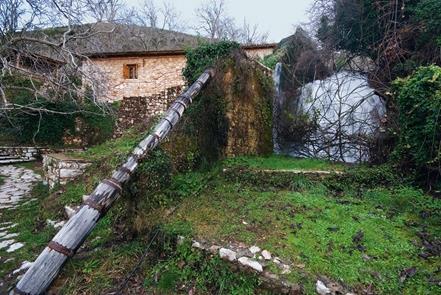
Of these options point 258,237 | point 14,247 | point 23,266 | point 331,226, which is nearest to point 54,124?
point 14,247

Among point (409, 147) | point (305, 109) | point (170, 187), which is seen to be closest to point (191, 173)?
point (170, 187)

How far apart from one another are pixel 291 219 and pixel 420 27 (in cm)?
655

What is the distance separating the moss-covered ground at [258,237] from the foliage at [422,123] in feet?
1.61

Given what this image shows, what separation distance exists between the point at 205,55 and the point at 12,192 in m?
5.29

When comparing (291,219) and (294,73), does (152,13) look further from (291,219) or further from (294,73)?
(291,219)

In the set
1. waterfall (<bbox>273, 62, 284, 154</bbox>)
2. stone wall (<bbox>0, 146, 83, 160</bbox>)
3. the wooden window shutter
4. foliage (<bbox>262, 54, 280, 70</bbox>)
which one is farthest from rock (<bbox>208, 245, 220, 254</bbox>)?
the wooden window shutter

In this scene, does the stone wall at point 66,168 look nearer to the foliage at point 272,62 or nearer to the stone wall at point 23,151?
the stone wall at point 23,151

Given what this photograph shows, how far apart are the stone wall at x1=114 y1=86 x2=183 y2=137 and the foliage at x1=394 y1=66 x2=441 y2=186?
758cm

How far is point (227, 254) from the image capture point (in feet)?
9.75

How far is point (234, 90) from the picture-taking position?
6020 mm

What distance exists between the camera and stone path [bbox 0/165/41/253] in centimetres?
407

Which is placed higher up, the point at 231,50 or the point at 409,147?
the point at 231,50

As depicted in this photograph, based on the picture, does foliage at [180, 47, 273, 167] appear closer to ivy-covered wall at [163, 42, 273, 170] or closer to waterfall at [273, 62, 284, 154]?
ivy-covered wall at [163, 42, 273, 170]

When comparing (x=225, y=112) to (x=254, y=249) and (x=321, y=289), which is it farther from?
(x=321, y=289)
